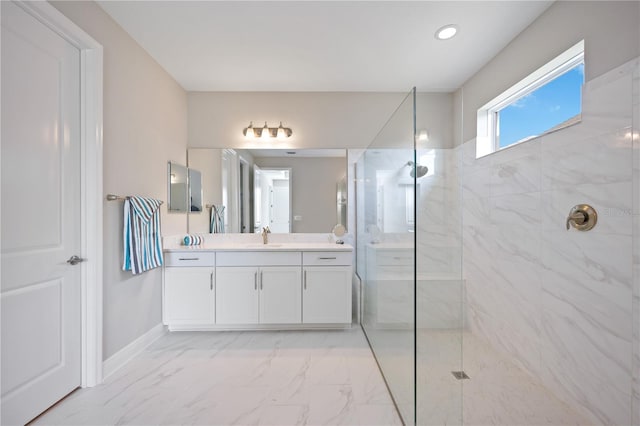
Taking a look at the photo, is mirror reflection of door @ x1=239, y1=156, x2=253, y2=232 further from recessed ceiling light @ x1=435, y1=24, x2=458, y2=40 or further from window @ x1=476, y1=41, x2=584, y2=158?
window @ x1=476, y1=41, x2=584, y2=158

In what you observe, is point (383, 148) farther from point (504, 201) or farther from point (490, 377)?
point (490, 377)

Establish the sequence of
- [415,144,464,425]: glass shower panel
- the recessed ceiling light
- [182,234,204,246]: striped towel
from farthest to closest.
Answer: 1. [182,234,204,246]: striped towel
2. the recessed ceiling light
3. [415,144,464,425]: glass shower panel

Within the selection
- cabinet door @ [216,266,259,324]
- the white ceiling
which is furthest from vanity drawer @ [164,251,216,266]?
the white ceiling

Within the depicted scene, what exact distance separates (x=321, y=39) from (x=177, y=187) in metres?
1.87

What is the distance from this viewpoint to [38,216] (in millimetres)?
1573

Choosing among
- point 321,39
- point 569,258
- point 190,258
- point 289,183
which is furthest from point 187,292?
point 569,258

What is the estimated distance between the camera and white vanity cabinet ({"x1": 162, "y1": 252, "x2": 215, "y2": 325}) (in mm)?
2695

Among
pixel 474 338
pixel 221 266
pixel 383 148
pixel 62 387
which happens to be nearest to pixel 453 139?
pixel 383 148

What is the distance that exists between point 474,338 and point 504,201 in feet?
3.35

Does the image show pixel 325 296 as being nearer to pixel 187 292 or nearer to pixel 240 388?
pixel 240 388

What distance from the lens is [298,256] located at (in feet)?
9.01

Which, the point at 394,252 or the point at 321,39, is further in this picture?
the point at 321,39

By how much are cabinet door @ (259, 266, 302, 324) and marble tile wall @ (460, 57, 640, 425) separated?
1414 millimetres

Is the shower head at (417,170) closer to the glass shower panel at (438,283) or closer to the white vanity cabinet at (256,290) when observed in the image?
the glass shower panel at (438,283)
